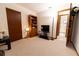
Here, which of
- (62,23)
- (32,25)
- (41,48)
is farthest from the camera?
(32,25)

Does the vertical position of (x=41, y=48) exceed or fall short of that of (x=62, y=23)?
it falls short

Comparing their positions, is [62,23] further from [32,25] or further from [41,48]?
[32,25]

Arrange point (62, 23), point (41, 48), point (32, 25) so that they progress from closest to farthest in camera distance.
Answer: point (62, 23)
point (41, 48)
point (32, 25)

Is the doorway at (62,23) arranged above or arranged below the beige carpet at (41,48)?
above

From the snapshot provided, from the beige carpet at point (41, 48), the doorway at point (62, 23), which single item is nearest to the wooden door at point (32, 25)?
the beige carpet at point (41, 48)

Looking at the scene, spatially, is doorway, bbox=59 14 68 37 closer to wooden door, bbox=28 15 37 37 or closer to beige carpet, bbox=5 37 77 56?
beige carpet, bbox=5 37 77 56

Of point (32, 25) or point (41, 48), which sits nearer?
point (41, 48)

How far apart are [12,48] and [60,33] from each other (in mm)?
1472

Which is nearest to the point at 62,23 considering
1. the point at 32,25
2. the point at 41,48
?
the point at 41,48

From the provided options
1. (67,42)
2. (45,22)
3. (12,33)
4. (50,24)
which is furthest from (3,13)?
(67,42)

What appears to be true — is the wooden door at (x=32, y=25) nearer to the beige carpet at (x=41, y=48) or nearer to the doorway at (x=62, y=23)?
the beige carpet at (x=41, y=48)

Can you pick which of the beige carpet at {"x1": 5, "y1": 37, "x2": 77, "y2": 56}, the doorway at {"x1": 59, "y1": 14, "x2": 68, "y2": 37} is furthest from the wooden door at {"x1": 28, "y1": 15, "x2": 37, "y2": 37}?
the doorway at {"x1": 59, "y1": 14, "x2": 68, "y2": 37}

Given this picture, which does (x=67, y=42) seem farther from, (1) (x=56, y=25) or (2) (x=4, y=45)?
(2) (x=4, y=45)

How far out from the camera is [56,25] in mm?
1794
